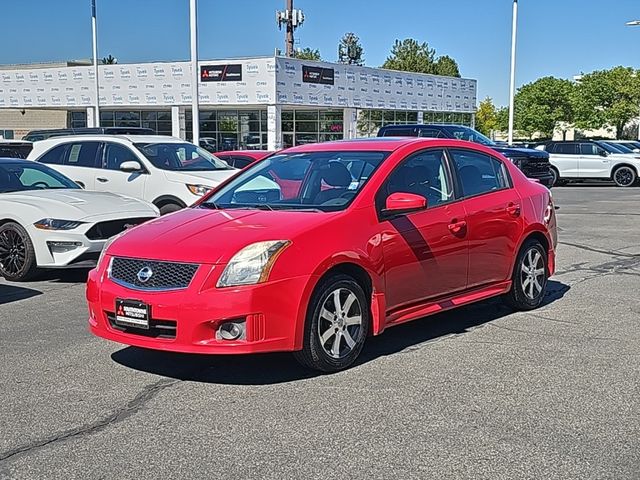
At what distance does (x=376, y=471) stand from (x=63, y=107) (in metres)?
45.9

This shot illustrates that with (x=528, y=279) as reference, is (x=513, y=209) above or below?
above

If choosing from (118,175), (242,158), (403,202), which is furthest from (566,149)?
(403,202)

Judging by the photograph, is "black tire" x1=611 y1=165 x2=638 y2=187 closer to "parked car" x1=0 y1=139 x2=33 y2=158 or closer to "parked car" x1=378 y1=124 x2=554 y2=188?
"parked car" x1=378 y1=124 x2=554 y2=188

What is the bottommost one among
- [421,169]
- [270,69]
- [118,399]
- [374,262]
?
[118,399]

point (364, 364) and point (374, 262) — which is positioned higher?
point (374, 262)

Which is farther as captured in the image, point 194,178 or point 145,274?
point 194,178

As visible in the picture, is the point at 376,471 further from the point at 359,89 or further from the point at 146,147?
the point at 359,89

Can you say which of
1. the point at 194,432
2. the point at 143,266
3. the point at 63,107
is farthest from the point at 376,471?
the point at 63,107

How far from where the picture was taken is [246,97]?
130ft

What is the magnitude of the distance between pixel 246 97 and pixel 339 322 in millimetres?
34877

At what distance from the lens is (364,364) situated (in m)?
6.06

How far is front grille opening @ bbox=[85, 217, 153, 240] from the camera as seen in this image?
9438 millimetres

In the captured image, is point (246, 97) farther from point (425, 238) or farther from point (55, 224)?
point (425, 238)

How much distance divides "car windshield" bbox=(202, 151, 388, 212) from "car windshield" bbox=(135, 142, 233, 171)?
6114mm
